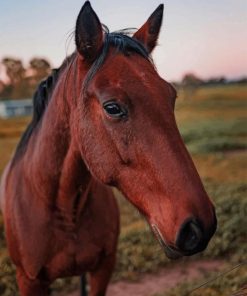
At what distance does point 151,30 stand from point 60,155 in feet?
1.64

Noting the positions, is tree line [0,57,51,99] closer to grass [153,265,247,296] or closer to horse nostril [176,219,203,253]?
grass [153,265,247,296]

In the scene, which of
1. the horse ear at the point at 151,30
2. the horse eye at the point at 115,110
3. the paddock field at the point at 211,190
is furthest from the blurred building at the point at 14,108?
the horse eye at the point at 115,110

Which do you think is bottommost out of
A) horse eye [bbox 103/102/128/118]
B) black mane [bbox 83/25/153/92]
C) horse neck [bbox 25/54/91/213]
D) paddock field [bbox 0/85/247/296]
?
paddock field [bbox 0/85/247/296]

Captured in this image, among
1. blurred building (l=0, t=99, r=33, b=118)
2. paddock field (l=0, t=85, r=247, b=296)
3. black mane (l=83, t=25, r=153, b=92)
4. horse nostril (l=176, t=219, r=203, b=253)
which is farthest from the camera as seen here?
blurred building (l=0, t=99, r=33, b=118)

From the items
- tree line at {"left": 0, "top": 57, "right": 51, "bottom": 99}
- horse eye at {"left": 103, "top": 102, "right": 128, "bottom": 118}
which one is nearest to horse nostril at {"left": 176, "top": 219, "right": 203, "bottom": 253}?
horse eye at {"left": 103, "top": 102, "right": 128, "bottom": 118}

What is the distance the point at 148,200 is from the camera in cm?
111

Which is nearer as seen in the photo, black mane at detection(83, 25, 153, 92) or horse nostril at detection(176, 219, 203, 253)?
horse nostril at detection(176, 219, 203, 253)

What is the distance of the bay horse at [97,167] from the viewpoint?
1.04 meters

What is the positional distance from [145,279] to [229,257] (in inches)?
26.3

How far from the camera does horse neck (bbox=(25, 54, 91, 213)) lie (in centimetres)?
139

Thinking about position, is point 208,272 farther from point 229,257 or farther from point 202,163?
point 202,163

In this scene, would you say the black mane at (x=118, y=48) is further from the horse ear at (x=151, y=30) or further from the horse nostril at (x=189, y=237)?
the horse nostril at (x=189, y=237)

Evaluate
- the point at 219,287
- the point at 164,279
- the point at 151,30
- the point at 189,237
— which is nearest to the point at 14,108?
the point at 164,279

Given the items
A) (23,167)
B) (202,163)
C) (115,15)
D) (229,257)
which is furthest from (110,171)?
(202,163)
